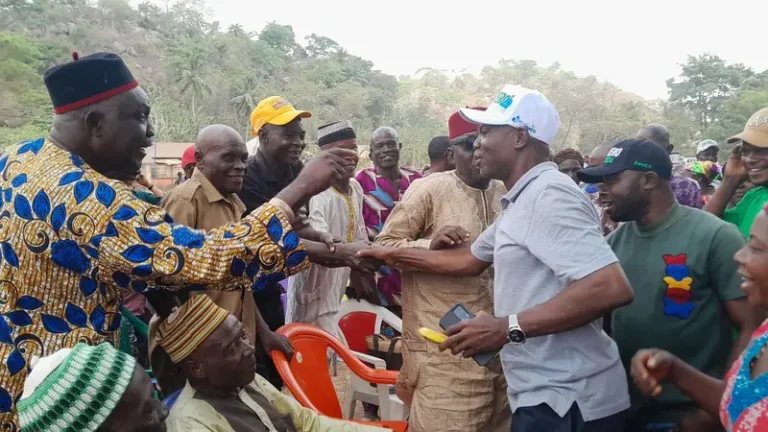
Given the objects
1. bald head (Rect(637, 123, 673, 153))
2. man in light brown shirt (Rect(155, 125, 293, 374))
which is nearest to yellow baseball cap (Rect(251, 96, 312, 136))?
man in light brown shirt (Rect(155, 125, 293, 374))

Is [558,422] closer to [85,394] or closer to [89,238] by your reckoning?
[85,394]

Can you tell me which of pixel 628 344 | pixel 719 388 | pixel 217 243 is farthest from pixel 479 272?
pixel 217 243

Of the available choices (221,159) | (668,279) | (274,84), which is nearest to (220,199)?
(221,159)

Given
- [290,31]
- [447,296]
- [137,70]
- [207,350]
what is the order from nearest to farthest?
1. [207,350]
2. [447,296]
3. [137,70]
4. [290,31]

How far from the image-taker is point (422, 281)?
127 inches

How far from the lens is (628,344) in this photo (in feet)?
8.86

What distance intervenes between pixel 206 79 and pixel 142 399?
195 ft

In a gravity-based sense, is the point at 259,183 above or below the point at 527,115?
below

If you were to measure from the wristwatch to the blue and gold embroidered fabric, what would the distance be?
2.67ft

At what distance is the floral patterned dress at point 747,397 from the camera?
4.40ft

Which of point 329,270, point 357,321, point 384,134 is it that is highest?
point 384,134

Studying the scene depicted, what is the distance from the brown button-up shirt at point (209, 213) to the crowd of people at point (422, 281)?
0.03ft

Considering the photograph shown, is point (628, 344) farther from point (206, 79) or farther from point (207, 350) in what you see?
point (206, 79)

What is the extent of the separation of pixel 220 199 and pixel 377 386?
166 centimetres
